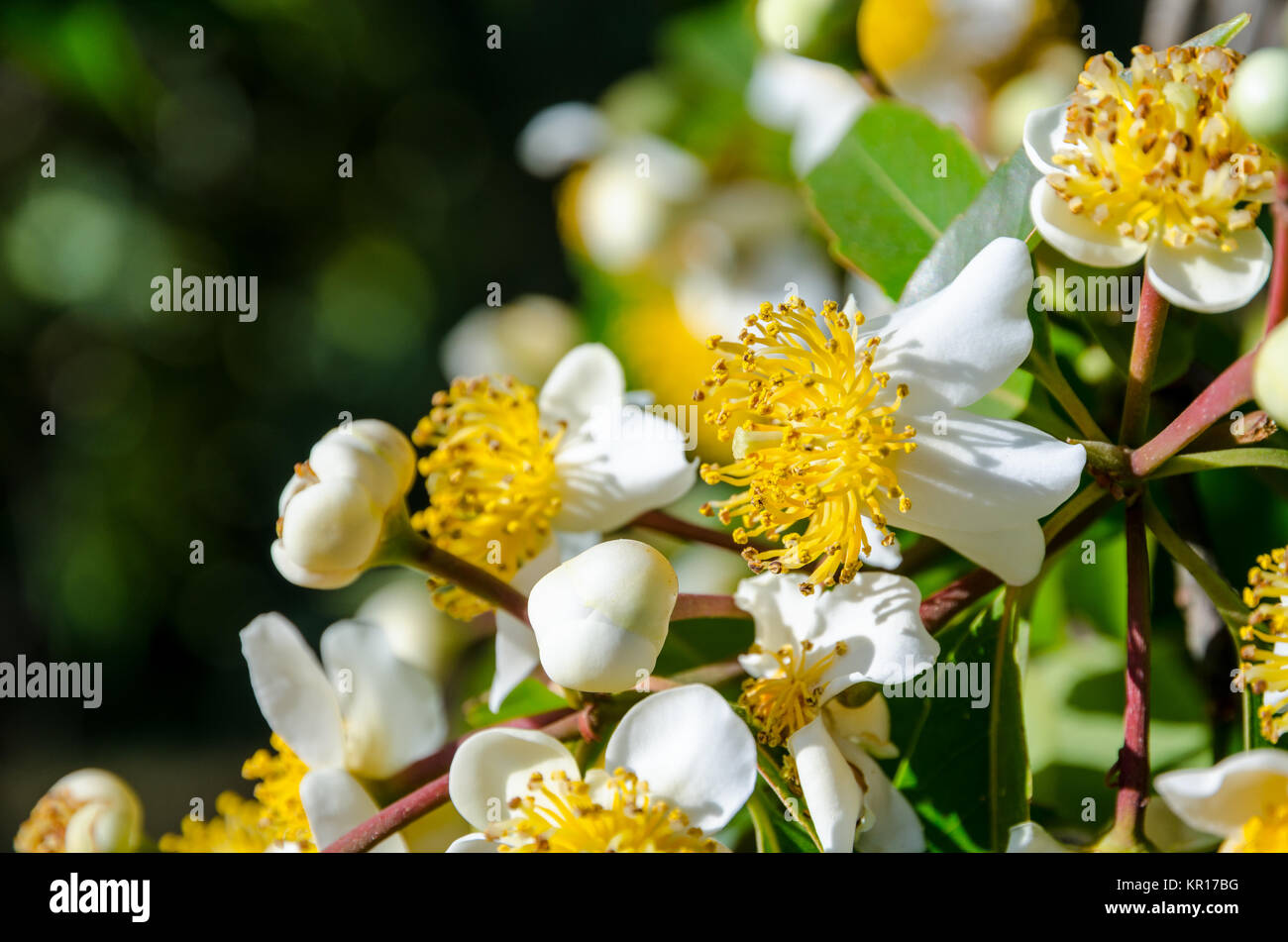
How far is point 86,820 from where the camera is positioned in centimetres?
85

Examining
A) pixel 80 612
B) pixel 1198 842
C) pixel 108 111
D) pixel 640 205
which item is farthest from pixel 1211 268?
pixel 80 612

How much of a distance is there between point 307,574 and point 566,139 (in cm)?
102

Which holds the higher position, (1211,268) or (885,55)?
(885,55)

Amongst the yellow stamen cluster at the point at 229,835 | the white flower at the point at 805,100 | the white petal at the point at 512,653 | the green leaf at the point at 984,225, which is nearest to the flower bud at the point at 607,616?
the white petal at the point at 512,653

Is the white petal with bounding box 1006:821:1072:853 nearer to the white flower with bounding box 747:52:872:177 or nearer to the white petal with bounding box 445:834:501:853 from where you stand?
the white petal with bounding box 445:834:501:853

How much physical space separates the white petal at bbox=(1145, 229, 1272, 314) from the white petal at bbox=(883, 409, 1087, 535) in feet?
0.34

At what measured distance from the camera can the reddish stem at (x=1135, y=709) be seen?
0.64 meters

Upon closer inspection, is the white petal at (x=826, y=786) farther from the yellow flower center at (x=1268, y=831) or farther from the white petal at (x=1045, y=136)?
the white petal at (x=1045, y=136)

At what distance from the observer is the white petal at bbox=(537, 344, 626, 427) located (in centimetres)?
87

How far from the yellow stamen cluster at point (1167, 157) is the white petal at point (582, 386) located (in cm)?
34

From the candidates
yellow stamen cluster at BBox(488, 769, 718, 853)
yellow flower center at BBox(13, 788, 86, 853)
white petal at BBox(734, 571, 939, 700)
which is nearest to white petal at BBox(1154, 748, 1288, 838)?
white petal at BBox(734, 571, 939, 700)

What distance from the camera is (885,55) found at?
1.09 metres
